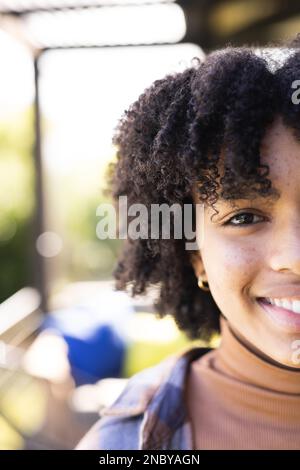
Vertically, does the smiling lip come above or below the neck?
above

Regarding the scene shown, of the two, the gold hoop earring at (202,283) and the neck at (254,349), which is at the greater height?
the gold hoop earring at (202,283)

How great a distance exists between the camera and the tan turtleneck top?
3.57ft

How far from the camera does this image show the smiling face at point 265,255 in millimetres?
937

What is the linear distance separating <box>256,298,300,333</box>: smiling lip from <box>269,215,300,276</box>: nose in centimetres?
8

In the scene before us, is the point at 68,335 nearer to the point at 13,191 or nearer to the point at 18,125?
the point at 13,191

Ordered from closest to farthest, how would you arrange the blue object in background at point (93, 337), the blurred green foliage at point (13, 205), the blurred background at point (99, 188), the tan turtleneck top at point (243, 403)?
the tan turtleneck top at point (243, 403)
the blurred background at point (99, 188)
the blue object in background at point (93, 337)
the blurred green foliage at point (13, 205)

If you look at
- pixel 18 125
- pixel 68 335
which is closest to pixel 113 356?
pixel 68 335

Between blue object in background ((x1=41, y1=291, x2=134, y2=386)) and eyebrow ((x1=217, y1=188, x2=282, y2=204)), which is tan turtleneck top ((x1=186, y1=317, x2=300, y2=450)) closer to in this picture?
eyebrow ((x1=217, y1=188, x2=282, y2=204))

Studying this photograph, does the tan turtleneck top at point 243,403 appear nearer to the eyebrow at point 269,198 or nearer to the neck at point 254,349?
the neck at point 254,349

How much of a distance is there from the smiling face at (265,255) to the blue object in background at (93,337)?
1804 millimetres

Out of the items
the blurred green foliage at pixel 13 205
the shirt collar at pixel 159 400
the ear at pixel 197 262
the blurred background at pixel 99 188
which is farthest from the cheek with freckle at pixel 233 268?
the blurred green foliage at pixel 13 205

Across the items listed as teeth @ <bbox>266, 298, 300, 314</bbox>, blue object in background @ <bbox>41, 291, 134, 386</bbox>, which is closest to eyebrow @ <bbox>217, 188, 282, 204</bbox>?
teeth @ <bbox>266, 298, 300, 314</bbox>

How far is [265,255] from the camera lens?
3.21 feet

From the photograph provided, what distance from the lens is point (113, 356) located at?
114 inches
